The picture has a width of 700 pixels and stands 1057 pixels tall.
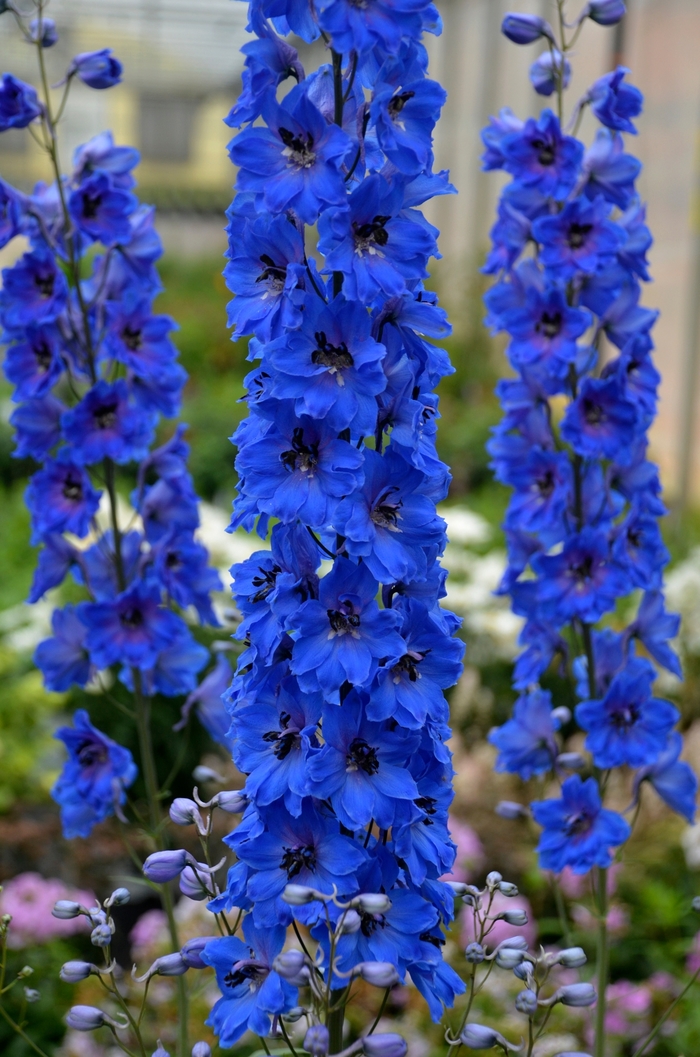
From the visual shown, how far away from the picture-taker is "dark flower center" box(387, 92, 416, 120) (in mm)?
1247

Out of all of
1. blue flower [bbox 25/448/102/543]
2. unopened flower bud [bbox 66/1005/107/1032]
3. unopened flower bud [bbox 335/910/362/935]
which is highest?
unopened flower bud [bbox 335/910/362/935]

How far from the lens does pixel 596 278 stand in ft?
7.09

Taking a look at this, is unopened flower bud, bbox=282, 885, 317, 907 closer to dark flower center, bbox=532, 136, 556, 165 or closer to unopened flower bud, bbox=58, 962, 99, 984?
unopened flower bud, bbox=58, 962, 99, 984

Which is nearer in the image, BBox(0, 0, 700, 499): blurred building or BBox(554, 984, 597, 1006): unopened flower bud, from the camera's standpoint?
BBox(554, 984, 597, 1006): unopened flower bud

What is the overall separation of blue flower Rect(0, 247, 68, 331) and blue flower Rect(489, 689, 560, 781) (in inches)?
45.4

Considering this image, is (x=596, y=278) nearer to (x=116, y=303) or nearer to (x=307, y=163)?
(x=116, y=303)

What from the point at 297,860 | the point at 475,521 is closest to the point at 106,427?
the point at 297,860

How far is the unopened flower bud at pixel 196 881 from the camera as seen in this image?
54.1 inches

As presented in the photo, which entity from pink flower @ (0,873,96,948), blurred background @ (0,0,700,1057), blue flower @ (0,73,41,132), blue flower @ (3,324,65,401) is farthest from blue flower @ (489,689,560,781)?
blue flower @ (0,73,41,132)

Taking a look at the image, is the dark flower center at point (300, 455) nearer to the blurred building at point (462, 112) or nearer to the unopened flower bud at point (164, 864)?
the unopened flower bud at point (164, 864)

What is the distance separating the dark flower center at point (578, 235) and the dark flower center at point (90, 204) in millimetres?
Result: 882

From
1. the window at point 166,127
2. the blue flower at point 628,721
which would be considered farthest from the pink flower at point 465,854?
the window at point 166,127

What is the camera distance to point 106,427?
2.19m

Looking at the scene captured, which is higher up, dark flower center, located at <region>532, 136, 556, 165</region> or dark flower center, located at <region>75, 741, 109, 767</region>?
dark flower center, located at <region>532, 136, 556, 165</region>
